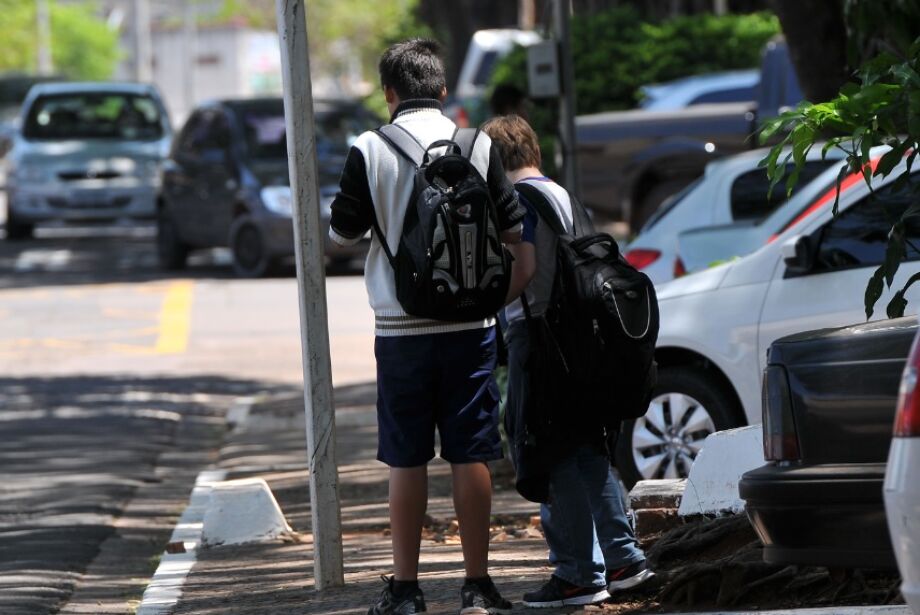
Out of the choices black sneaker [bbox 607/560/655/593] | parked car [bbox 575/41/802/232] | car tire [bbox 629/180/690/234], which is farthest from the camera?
car tire [bbox 629/180/690/234]

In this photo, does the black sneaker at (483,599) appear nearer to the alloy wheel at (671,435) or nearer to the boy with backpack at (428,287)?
the boy with backpack at (428,287)

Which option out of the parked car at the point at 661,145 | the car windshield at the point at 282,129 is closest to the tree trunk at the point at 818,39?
the parked car at the point at 661,145

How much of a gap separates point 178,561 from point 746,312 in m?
2.75

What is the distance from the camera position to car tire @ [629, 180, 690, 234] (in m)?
17.8

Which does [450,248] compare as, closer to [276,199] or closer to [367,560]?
[367,560]

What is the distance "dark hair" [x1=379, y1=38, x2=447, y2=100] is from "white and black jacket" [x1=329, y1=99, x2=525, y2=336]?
93 mm

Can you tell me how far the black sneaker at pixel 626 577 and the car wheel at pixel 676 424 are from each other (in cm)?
242

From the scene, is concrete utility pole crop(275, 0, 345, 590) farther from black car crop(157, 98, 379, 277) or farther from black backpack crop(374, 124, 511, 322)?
black car crop(157, 98, 379, 277)

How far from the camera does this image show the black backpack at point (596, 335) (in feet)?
20.4

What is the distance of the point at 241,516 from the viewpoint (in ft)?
29.2

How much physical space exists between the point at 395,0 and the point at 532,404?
6892cm

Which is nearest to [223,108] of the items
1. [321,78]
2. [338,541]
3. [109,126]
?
[109,126]

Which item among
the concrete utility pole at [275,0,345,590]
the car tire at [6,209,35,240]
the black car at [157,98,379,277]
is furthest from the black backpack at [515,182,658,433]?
the car tire at [6,209,35,240]

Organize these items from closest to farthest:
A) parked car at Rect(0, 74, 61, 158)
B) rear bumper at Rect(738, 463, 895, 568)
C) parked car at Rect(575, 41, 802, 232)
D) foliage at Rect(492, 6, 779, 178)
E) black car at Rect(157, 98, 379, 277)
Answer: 1. rear bumper at Rect(738, 463, 895, 568)
2. parked car at Rect(575, 41, 802, 232)
3. black car at Rect(157, 98, 379, 277)
4. foliage at Rect(492, 6, 779, 178)
5. parked car at Rect(0, 74, 61, 158)
